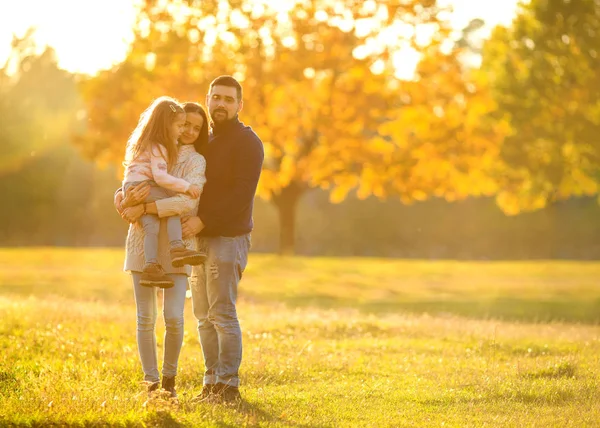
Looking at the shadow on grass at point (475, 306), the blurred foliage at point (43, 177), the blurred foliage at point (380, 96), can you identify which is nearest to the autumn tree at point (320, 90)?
the blurred foliage at point (380, 96)

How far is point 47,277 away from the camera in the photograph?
A: 26.9 m

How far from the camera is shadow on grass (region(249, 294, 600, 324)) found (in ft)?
67.4

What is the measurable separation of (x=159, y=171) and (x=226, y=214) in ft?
2.34

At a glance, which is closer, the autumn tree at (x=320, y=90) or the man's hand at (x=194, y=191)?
the man's hand at (x=194, y=191)

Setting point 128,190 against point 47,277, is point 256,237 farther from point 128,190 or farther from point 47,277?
point 128,190

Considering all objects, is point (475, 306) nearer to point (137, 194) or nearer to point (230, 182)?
point (230, 182)

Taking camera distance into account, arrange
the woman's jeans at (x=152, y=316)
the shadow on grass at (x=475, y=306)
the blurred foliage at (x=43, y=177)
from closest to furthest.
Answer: the woman's jeans at (x=152, y=316), the shadow on grass at (x=475, y=306), the blurred foliage at (x=43, y=177)

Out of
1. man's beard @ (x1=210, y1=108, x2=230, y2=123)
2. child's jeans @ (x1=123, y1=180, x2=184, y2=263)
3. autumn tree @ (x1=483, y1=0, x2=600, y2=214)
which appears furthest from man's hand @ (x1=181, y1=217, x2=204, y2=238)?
autumn tree @ (x1=483, y1=0, x2=600, y2=214)

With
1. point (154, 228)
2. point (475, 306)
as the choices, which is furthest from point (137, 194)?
→ point (475, 306)

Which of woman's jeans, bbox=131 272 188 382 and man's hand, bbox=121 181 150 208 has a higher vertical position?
man's hand, bbox=121 181 150 208

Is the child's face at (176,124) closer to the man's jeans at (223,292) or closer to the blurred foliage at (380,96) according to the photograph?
the man's jeans at (223,292)

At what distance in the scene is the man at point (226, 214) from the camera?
7531 mm

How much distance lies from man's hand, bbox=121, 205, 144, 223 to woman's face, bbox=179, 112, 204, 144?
0.70 m

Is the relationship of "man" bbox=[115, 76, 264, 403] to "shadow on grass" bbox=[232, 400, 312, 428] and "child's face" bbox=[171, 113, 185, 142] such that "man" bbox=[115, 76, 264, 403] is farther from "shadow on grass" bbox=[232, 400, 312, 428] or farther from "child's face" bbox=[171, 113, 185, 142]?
"child's face" bbox=[171, 113, 185, 142]
